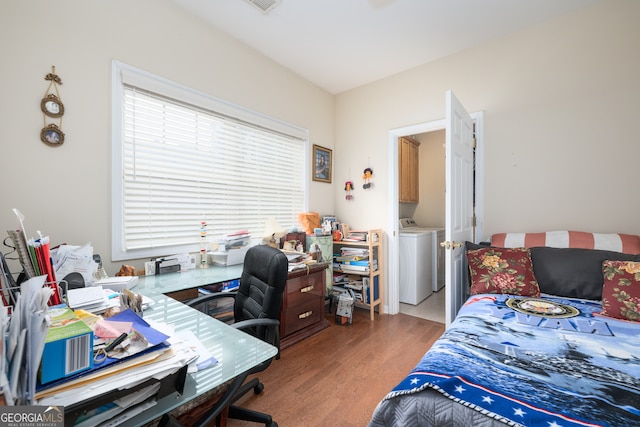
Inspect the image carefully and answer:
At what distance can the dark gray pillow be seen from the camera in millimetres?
1736

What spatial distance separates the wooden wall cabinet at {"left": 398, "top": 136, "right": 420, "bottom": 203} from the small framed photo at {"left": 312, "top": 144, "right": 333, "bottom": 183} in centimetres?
105

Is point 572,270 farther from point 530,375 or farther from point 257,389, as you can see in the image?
point 257,389

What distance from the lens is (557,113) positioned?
2260 mm

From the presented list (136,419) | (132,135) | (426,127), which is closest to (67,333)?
(136,419)

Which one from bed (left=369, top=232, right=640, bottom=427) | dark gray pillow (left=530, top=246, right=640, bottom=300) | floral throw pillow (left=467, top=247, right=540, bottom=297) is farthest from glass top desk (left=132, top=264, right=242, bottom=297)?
dark gray pillow (left=530, top=246, right=640, bottom=300)

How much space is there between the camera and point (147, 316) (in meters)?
1.13

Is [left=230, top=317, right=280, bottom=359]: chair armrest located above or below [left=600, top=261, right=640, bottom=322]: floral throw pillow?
below

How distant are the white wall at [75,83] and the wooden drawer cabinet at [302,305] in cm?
129

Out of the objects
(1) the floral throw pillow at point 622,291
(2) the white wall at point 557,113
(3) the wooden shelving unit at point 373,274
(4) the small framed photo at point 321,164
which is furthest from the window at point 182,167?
(1) the floral throw pillow at point 622,291

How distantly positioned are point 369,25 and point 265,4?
883mm

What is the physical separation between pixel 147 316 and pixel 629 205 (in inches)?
125

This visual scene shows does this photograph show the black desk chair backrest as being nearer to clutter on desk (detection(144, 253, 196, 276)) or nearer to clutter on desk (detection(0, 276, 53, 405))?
clutter on desk (detection(144, 253, 196, 276))

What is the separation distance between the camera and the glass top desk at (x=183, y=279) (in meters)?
1.59

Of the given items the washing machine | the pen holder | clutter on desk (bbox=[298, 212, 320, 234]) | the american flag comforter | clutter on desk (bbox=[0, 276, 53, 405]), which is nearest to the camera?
clutter on desk (bbox=[0, 276, 53, 405])
